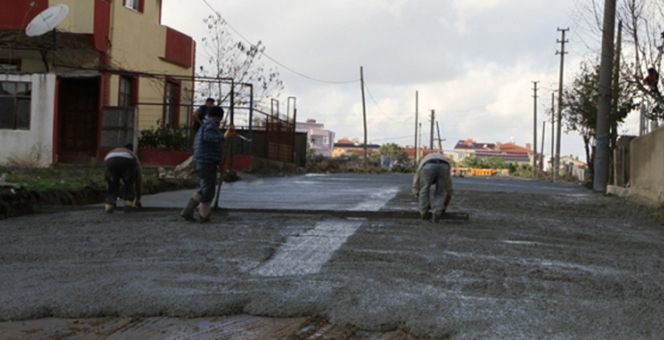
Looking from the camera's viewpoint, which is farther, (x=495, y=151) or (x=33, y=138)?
(x=495, y=151)

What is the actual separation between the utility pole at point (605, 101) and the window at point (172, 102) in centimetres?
1346

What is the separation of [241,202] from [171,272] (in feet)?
19.9

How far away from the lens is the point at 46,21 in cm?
1758

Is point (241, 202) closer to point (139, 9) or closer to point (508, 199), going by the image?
point (508, 199)

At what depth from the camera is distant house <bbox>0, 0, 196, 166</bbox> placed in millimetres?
18625

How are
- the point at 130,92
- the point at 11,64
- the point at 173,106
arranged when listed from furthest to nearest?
the point at 173,106 → the point at 130,92 → the point at 11,64

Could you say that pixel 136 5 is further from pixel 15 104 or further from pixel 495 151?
pixel 495 151

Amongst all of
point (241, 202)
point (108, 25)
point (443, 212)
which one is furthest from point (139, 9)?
point (443, 212)

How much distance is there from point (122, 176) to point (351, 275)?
503 centimetres

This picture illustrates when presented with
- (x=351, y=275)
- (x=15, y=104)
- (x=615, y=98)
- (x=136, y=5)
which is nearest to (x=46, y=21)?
(x=15, y=104)

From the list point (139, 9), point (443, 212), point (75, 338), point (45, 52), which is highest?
point (139, 9)

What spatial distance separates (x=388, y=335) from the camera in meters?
4.14

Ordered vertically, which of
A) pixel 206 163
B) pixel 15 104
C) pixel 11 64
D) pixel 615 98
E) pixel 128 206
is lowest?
pixel 128 206

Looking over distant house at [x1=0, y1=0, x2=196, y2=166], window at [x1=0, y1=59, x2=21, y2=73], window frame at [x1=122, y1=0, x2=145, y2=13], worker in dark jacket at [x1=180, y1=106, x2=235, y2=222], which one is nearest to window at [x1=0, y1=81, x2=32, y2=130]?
distant house at [x1=0, y1=0, x2=196, y2=166]
